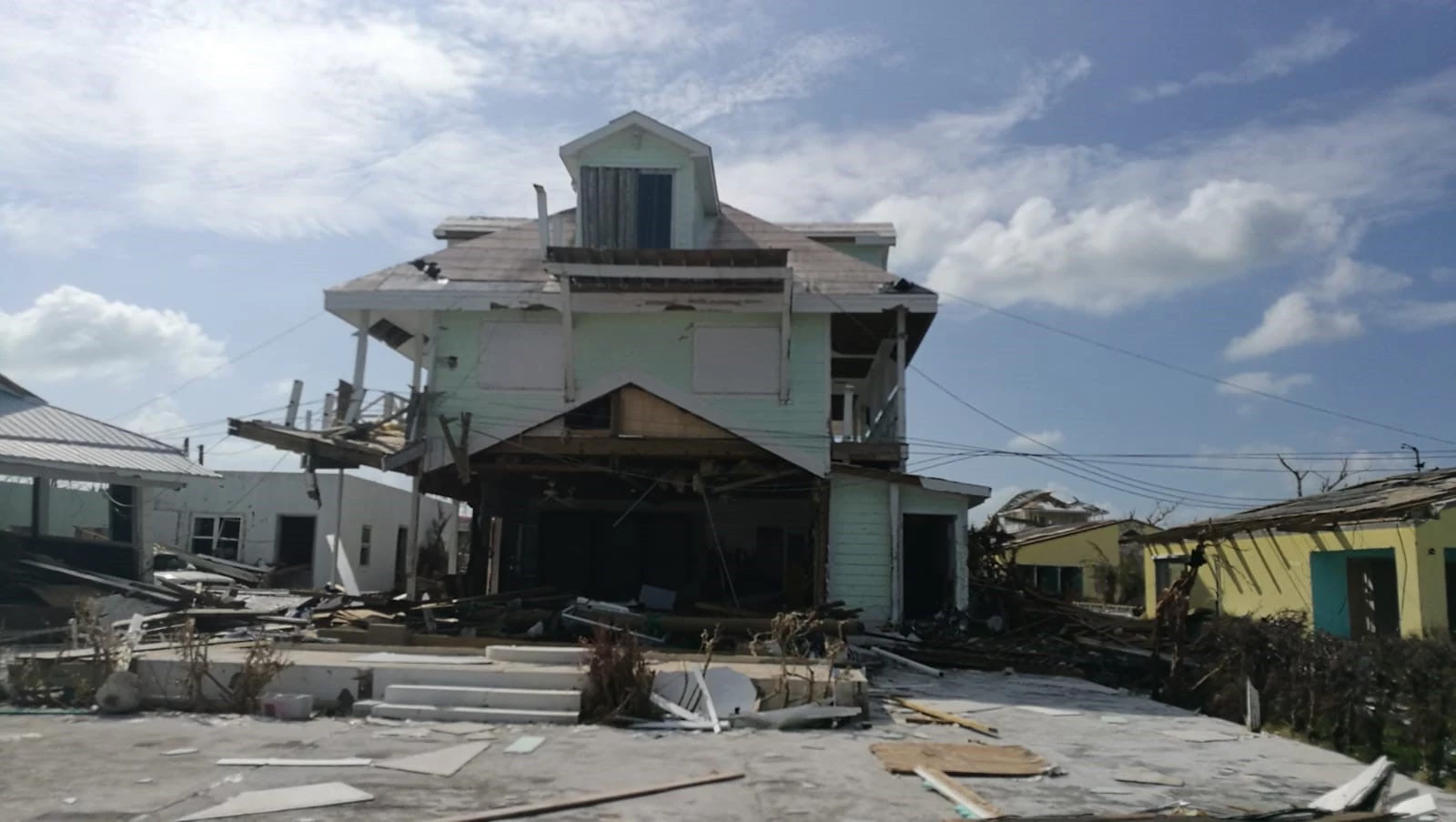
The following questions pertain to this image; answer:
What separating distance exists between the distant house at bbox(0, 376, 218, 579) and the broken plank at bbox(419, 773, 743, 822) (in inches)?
580

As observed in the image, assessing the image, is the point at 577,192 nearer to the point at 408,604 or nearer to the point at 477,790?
the point at 408,604

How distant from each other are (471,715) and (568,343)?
840 centimetres

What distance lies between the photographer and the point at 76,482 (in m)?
20.2

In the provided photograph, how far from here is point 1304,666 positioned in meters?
10.9

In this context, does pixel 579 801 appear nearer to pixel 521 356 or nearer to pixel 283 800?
pixel 283 800

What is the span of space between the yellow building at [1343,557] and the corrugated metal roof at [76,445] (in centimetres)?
1794

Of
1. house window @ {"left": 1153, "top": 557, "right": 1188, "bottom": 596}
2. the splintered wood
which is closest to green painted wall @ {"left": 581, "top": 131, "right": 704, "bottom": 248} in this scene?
the splintered wood

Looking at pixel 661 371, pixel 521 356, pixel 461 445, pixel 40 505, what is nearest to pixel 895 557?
pixel 661 371

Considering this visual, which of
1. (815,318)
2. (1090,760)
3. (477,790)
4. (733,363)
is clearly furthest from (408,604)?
(1090,760)

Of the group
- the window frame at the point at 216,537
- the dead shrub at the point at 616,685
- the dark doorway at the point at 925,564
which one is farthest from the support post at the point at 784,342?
the window frame at the point at 216,537

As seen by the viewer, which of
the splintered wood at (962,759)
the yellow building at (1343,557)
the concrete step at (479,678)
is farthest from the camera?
the yellow building at (1343,557)

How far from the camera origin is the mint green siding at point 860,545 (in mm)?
18047

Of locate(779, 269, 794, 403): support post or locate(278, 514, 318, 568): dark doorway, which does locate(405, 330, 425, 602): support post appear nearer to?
locate(779, 269, 794, 403): support post

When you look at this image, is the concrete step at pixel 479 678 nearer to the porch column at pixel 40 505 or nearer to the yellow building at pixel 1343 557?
the yellow building at pixel 1343 557
